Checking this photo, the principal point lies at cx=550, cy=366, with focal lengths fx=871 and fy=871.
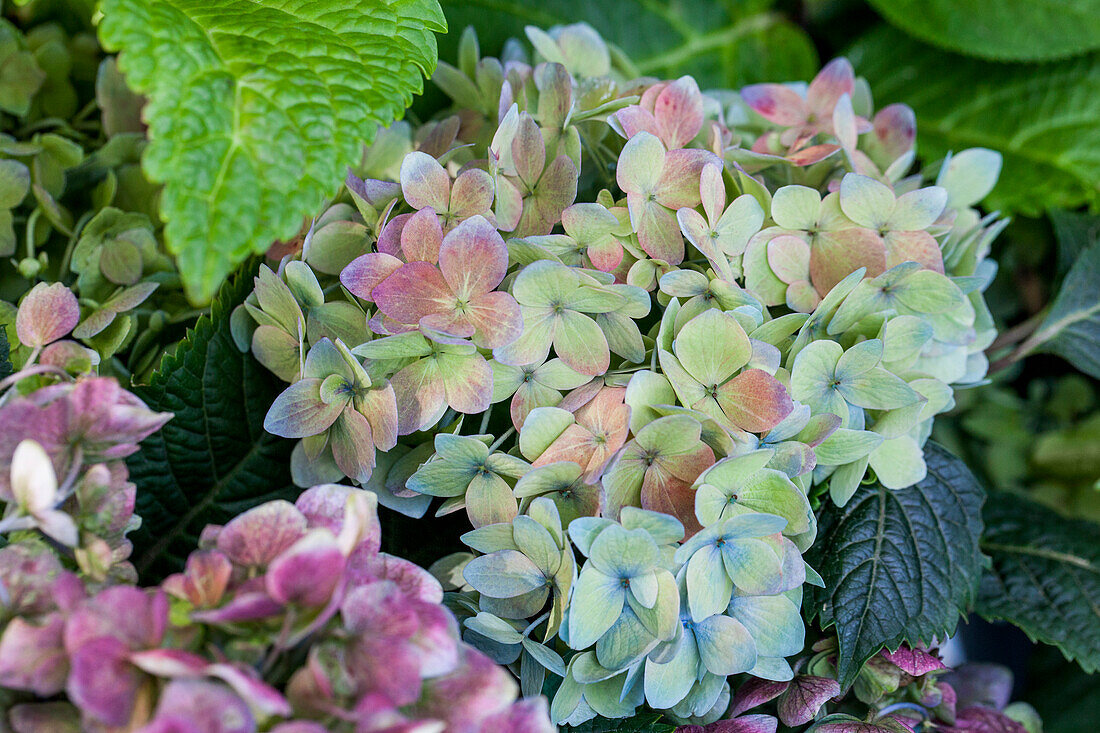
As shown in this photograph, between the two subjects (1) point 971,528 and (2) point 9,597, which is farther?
(1) point 971,528

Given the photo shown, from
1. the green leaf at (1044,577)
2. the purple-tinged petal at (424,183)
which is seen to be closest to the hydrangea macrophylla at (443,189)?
the purple-tinged petal at (424,183)

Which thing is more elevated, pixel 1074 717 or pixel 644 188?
pixel 644 188

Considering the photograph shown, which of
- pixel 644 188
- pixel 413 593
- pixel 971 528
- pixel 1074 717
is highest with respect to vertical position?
pixel 644 188

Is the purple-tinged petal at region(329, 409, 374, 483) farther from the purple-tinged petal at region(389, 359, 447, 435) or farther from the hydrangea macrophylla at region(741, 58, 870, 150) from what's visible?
→ the hydrangea macrophylla at region(741, 58, 870, 150)

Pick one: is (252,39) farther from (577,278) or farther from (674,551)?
(674,551)

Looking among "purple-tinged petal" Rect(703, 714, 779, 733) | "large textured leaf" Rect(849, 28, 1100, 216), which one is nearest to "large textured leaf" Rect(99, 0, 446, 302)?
"purple-tinged petal" Rect(703, 714, 779, 733)

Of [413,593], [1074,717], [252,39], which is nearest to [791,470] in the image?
[413,593]
